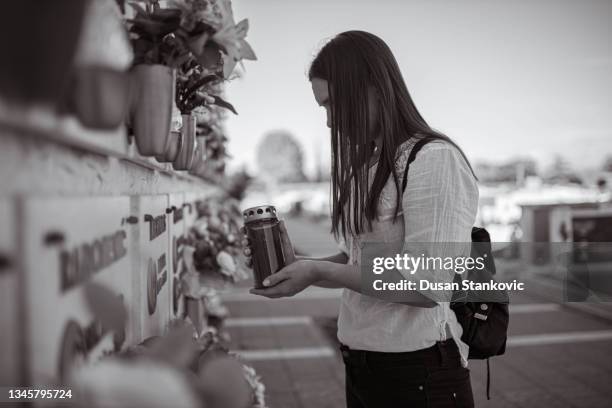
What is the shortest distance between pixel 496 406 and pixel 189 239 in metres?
2.32

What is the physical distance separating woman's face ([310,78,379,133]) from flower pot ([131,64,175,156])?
1.50 ft

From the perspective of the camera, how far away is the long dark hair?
1355mm

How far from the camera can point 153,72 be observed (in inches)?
41.4

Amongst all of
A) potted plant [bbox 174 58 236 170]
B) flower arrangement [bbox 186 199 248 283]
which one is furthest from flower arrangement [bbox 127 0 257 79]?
flower arrangement [bbox 186 199 248 283]

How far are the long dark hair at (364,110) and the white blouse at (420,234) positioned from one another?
3 centimetres

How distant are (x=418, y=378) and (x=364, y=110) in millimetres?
710

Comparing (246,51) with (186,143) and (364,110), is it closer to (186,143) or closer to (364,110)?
(364,110)

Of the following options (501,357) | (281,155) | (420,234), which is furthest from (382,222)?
(281,155)

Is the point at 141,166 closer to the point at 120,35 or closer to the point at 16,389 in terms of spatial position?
the point at 120,35

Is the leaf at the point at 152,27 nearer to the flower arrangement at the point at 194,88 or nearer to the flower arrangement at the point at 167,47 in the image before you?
the flower arrangement at the point at 167,47

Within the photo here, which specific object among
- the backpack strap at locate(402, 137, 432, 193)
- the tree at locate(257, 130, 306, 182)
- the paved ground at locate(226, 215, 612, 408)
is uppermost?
the tree at locate(257, 130, 306, 182)

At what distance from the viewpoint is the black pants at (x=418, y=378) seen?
53.4 inches

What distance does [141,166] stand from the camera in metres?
1.38

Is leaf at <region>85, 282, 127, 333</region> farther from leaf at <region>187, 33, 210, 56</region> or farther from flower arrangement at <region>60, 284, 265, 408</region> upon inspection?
leaf at <region>187, 33, 210, 56</region>
